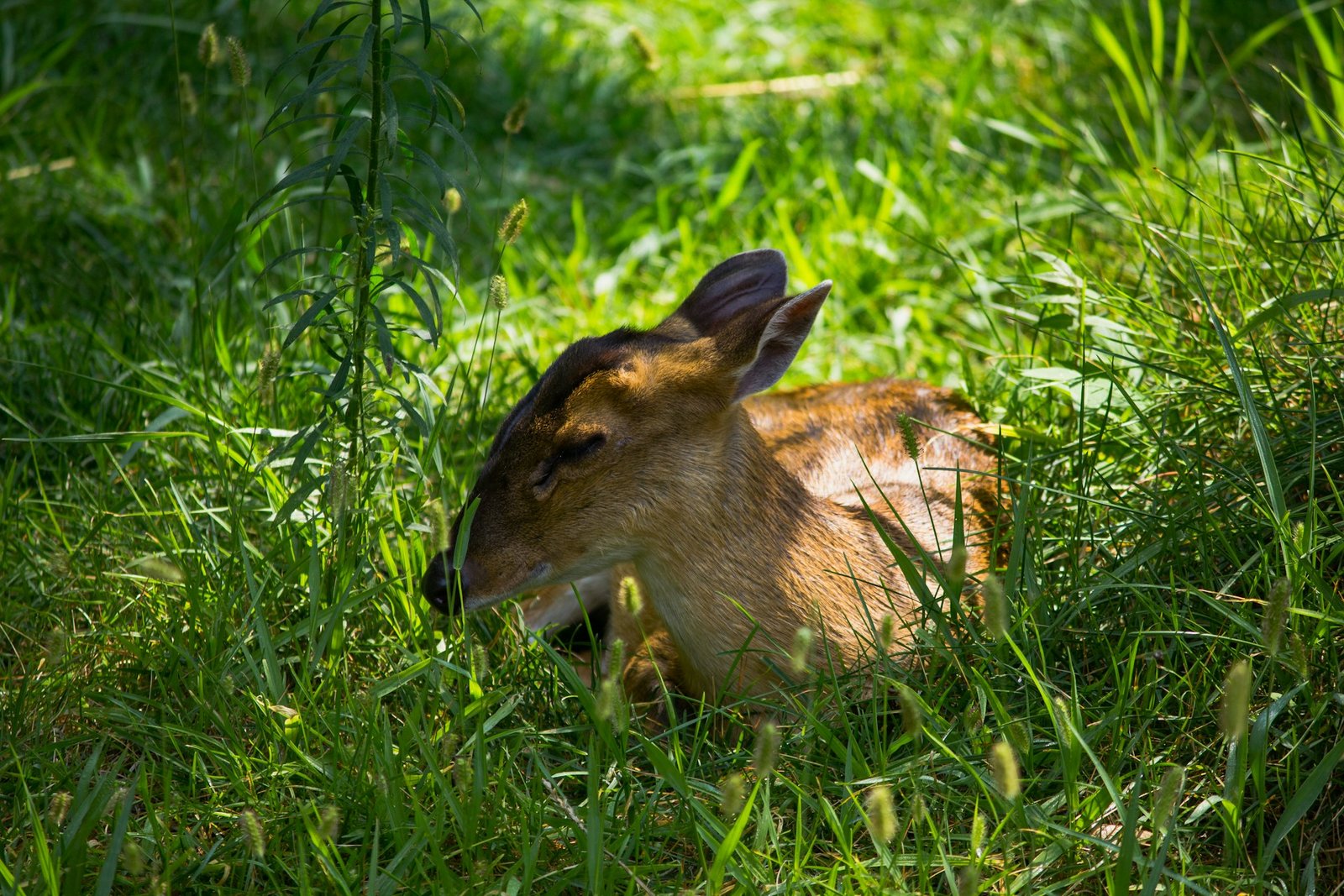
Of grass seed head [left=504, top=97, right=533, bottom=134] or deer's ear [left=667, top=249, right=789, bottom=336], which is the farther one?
deer's ear [left=667, top=249, right=789, bottom=336]

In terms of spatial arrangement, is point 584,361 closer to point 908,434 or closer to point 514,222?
point 514,222

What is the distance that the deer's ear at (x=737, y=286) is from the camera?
3.44 meters

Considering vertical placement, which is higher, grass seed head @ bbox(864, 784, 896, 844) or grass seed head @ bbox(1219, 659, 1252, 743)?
grass seed head @ bbox(1219, 659, 1252, 743)

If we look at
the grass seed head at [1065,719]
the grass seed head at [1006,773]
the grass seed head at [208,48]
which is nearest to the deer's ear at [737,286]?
the grass seed head at [208,48]

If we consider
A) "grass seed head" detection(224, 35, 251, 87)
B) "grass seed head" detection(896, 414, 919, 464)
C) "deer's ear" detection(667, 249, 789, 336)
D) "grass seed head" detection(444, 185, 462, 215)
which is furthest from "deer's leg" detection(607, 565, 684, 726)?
"grass seed head" detection(224, 35, 251, 87)

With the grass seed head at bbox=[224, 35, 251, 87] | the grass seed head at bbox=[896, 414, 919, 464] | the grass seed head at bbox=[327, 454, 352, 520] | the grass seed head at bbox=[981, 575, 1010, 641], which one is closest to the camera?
the grass seed head at bbox=[981, 575, 1010, 641]

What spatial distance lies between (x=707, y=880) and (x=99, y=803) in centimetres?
97

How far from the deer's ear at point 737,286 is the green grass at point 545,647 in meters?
0.42

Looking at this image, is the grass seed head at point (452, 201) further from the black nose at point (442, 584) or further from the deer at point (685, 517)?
the black nose at point (442, 584)

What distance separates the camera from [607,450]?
302cm

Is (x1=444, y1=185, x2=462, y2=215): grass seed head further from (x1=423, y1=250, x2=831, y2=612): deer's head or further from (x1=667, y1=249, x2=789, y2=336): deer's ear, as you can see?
(x1=667, y1=249, x2=789, y2=336): deer's ear

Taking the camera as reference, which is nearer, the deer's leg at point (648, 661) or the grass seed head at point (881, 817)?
the grass seed head at point (881, 817)

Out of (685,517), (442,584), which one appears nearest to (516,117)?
(685,517)

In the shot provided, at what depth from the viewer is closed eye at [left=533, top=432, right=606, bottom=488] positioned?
9.84ft
